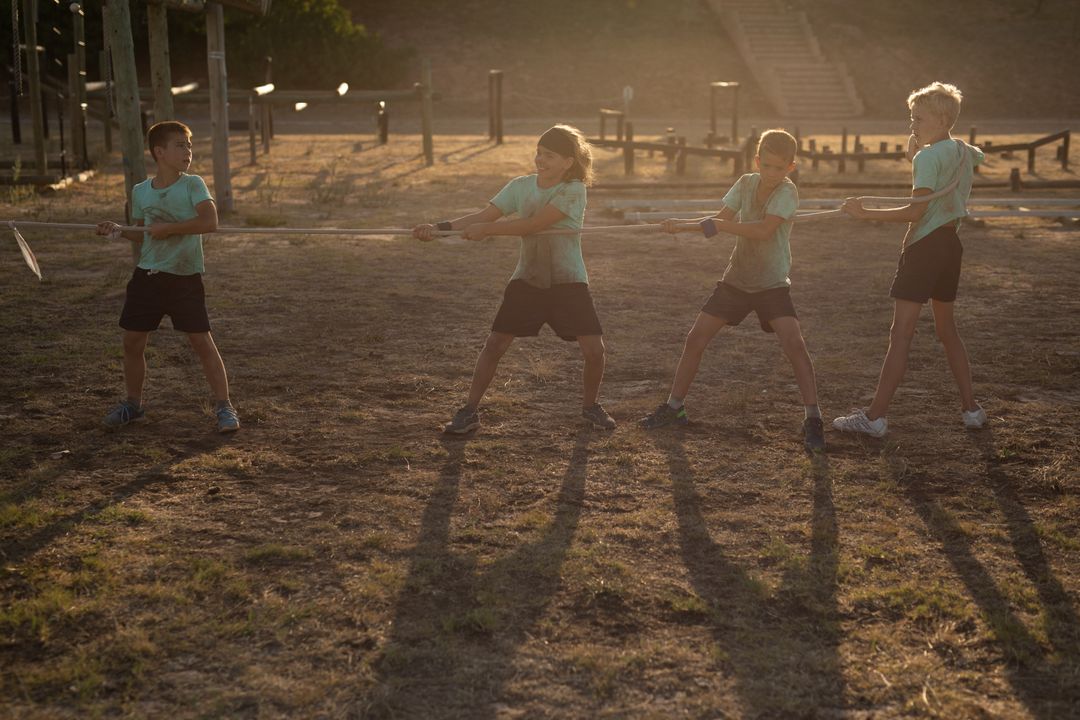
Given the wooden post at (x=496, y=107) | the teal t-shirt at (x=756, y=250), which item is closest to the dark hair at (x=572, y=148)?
the teal t-shirt at (x=756, y=250)

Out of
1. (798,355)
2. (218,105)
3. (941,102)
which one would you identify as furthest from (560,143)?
(218,105)

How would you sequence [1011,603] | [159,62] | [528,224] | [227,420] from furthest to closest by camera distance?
[159,62] → [227,420] → [528,224] → [1011,603]

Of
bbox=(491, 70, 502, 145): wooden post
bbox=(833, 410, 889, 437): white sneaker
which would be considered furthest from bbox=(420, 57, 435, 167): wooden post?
bbox=(833, 410, 889, 437): white sneaker

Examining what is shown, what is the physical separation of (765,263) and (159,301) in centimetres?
287

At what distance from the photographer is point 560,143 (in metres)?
5.30

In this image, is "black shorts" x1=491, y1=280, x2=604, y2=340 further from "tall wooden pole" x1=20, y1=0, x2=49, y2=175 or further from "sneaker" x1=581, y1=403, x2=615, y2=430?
"tall wooden pole" x1=20, y1=0, x2=49, y2=175

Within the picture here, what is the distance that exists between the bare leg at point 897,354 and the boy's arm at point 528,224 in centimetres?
167

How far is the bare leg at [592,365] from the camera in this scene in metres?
5.65

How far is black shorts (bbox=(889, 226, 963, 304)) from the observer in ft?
17.9

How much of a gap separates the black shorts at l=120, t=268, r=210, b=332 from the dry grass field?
1.67 ft

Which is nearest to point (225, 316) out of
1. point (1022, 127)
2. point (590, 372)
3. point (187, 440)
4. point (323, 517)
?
point (187, 440)

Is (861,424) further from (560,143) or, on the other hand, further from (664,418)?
(560,143)

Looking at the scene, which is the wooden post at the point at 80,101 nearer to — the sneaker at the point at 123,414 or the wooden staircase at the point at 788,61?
the sneaker at the point at 123,414

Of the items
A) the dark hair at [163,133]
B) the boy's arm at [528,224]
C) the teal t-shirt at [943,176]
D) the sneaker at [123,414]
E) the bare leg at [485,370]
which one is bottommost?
the sneaker at [123,414]
